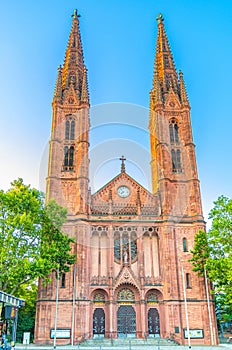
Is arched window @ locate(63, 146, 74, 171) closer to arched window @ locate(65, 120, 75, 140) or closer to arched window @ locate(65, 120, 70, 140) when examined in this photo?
arched window @ locate(65, 120, 75, 140)

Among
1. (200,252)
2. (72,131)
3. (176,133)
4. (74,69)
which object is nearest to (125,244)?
(200,252)

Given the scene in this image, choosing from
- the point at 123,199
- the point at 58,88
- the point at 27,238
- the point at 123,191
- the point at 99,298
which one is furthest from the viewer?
the point at 58,88

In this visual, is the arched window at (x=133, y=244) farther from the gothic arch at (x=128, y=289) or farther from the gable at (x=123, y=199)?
the gothic arch at (x=128, y=289)

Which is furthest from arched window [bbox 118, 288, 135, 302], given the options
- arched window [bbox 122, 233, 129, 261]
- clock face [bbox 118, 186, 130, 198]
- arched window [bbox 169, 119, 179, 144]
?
arched window [bbox 169, 119, 179, 144]

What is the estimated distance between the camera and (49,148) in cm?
4328

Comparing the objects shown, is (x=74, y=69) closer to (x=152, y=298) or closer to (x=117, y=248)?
(x=117, y=248)

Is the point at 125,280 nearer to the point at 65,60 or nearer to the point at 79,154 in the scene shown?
the point at 79,154

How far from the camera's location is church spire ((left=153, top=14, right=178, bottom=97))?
4966 cm

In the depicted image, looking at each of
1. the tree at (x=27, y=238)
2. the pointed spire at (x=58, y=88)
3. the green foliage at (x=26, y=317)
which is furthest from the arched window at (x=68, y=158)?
the green foliage at (x=26, y=317)

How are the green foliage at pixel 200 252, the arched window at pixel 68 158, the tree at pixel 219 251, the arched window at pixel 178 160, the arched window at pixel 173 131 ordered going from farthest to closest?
the arched window at pixel 173 131, the arched window at pixel 178 160, the arched window at pixel 68 158, the green foliage at pixel 200 252, the tree at pixel 219 251

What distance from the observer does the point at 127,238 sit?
1540 inches

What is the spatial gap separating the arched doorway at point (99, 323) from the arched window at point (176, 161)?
61.2ft

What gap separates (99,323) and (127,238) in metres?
9.25

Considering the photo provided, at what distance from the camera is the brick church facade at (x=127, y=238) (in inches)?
1369
